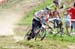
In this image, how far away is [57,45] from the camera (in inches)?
689

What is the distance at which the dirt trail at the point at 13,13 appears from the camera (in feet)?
79.6

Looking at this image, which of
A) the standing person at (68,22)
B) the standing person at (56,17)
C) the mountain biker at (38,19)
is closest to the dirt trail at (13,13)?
the standing person at (56,17)

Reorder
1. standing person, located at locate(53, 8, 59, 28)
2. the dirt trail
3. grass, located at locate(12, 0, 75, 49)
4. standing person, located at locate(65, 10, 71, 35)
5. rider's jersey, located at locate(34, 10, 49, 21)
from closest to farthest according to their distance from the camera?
grass, located at locate(12, 0, 75, 49)
rider's jersey, located at locate(34, 10, 49, 21)
standing person, located at locate(65, 10, 71, 35)
standing person, located at locate(53, 8, 59, 28)
the dirt trail

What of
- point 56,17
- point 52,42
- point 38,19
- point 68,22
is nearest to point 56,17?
point 56,17

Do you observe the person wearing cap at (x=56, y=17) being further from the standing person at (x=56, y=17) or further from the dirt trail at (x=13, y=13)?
the dirt trail at (x=13, y=13)

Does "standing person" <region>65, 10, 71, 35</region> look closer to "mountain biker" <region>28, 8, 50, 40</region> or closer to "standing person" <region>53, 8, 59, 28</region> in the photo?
"standing person" <region>53, 8, 59, 28</region>

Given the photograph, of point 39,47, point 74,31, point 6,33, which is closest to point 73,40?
point 74,31

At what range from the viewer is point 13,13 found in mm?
31672

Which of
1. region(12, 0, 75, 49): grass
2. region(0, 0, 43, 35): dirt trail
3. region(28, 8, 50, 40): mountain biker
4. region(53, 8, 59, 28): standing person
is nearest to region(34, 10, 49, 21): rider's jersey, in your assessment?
region(28, 8, 50, 40): mountain biker

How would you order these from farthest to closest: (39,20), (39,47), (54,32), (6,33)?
(6,33), (54,32), (39,20), (39,47)

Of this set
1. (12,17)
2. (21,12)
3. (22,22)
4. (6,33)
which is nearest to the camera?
(6,33)

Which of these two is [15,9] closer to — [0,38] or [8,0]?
[8,0]

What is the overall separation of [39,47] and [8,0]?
755 inches

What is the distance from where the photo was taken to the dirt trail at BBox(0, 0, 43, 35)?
79.6 feet
